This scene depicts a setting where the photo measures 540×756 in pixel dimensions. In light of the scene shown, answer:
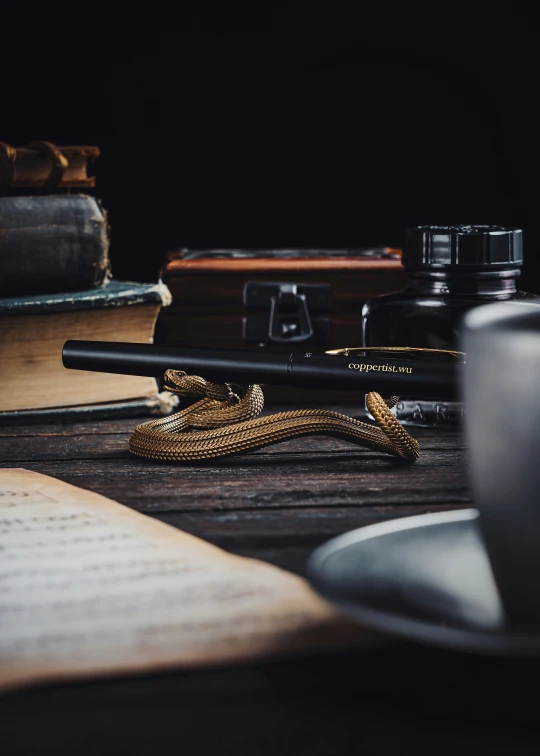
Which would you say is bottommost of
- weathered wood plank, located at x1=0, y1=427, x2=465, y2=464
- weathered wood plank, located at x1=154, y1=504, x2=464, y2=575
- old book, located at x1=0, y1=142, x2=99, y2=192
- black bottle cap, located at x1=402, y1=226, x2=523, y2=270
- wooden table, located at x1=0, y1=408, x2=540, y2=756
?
weathered wood plank, located at x1=0, y1=427, x2=465, y2=464

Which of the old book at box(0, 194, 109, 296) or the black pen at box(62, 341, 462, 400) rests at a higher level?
the old book at box(0, 194, 109, 296)

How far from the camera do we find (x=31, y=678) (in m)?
0.42

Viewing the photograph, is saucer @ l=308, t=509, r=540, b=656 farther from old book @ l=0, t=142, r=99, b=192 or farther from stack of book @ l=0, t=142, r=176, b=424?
old book @ l=0, t=142, r=99, b=192

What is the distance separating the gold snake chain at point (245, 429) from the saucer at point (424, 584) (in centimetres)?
33

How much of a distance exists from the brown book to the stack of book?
69mm

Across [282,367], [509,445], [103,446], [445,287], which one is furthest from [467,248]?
[509,445]

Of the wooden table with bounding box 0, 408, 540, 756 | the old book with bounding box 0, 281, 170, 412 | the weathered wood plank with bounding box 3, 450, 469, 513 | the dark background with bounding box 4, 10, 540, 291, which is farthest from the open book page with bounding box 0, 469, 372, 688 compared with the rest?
the dark background with bounding box 4, 10, 540, 291

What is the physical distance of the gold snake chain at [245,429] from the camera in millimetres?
901

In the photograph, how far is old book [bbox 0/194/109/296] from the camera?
3.68 feet

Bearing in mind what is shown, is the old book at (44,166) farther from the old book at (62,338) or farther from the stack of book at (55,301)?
the old book at (62,338)

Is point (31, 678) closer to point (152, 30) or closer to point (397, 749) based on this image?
point (397, 749)

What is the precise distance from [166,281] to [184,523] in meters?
0.60

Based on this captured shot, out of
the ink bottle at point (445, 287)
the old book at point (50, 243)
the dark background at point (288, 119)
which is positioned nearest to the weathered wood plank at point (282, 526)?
the ink bottle at point (445, 287)

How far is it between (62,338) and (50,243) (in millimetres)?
113
